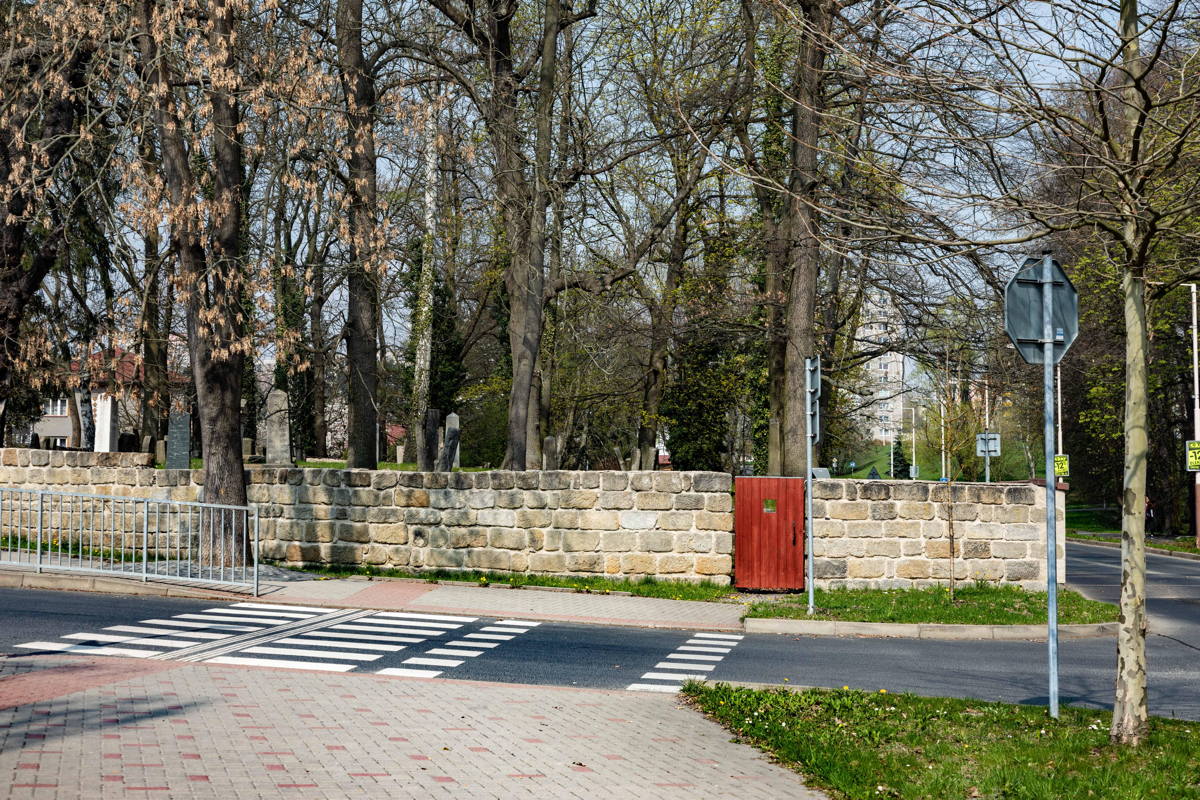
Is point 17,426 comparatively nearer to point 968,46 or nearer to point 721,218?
point 721,218

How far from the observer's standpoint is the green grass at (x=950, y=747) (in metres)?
6.27

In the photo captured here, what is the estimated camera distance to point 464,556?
1711 cm

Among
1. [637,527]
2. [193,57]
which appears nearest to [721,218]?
[637,527]

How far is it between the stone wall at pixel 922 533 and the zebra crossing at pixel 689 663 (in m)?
3.82

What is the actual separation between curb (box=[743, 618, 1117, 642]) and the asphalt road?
1.05 ft

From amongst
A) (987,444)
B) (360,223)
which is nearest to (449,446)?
(360,223)

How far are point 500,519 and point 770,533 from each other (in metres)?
4.19

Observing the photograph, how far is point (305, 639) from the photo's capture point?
37.9ft

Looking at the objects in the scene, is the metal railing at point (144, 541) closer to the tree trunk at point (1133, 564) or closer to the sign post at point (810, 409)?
the sign post at point (810, 409)

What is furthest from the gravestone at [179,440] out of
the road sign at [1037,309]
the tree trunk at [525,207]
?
the road sign at [1037,309]

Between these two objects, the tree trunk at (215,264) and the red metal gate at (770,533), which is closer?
the tree trunk at (215,264)

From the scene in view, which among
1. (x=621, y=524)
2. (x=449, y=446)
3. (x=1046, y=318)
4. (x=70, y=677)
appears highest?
(x=1046, y=318)

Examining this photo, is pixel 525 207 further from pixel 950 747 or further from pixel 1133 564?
pixel 950 747

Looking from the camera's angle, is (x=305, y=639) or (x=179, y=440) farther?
(x=179, y=440)
